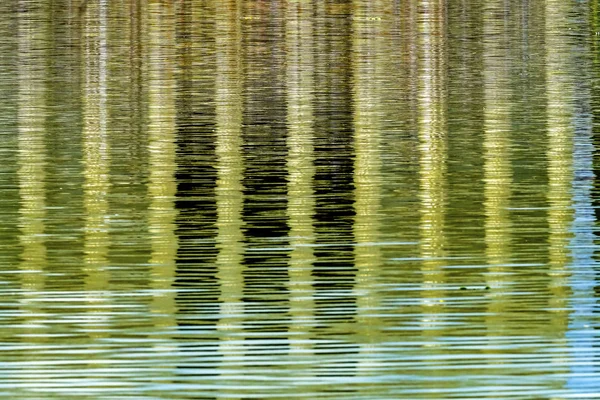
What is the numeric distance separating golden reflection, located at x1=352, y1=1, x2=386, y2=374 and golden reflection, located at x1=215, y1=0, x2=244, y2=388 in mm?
915

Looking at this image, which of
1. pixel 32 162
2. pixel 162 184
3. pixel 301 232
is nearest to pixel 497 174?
pixel 162 184

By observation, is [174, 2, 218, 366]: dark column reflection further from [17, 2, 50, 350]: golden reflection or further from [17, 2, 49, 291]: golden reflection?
[17, 2, 49, 291]: golden reflection

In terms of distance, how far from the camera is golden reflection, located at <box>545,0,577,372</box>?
14.7m

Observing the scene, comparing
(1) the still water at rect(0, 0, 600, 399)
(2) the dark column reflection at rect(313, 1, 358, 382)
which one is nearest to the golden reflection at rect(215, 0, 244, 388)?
(1) the still water at rect(0, 0, 600, 399)

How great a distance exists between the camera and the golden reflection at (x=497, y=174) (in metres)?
15.2

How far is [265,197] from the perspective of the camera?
1997 cm

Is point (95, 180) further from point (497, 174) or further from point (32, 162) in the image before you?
point (497, 174)

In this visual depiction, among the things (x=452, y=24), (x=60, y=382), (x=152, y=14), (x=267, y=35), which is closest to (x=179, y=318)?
(x=60, y=382)

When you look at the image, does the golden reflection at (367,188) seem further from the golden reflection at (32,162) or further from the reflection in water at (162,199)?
the golden reflection at (32,162)

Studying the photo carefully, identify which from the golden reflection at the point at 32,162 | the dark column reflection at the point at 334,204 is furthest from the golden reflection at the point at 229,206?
the golden reflection at the point at 32,162

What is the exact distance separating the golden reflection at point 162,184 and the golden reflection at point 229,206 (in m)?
0.42

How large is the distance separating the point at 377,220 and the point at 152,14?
46734 mm

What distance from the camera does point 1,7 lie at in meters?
68.8

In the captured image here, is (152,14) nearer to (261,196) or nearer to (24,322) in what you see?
(261,196)
